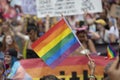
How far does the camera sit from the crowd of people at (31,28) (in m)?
10.4

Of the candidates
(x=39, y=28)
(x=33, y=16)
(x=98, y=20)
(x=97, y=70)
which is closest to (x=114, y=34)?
(x=98, y=20)

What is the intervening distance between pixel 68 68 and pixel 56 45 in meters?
0.51

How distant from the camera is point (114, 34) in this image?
13062 millimetres

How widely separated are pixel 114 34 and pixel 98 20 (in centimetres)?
69

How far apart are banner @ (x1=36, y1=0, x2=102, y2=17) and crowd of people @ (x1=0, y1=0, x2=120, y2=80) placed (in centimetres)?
21

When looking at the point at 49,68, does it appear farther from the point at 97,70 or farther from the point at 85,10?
the point at 85,10

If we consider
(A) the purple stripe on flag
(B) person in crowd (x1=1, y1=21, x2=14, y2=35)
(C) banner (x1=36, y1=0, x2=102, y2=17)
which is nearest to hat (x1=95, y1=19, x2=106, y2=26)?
(B) person in crowd (x1=1, y1=21, x2=14, y2=35)

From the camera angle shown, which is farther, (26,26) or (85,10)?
(26,26)

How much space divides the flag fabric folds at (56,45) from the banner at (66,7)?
1.39 meters

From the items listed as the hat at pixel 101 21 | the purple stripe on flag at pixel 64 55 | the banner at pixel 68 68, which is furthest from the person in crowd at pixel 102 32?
the purple stripe on flag at pixel 64 55

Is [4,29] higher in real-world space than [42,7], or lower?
lower

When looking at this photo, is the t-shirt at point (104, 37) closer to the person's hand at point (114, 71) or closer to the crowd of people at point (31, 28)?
the crowd of people at point (31, 28)

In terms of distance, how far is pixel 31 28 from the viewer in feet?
43.4

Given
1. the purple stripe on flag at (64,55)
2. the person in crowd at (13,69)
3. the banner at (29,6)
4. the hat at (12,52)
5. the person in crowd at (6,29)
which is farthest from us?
the banner at (29,6)
